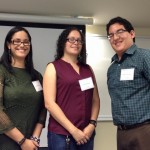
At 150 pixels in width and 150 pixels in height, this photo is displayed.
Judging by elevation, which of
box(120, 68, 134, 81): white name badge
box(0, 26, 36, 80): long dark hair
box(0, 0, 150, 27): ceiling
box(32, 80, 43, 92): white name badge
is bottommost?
box(32, 80, 43, 92): white name badge

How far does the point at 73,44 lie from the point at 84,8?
1594mm

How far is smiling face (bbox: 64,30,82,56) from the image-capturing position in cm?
200

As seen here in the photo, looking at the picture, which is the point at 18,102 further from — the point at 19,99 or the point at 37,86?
the point at 37,86

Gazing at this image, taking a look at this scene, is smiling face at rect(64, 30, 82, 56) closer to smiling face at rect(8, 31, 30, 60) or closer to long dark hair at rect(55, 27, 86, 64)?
long dark hair at rect(55, 27, 86, 64)

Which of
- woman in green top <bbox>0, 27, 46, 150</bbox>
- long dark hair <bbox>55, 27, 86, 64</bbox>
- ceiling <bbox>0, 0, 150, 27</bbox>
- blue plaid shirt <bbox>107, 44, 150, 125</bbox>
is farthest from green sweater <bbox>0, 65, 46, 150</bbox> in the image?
ceiling <bbox>0, 0, 150, 27</bbox>

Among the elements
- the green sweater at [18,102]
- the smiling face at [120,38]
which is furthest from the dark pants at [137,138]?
the green sweater at [18,102]

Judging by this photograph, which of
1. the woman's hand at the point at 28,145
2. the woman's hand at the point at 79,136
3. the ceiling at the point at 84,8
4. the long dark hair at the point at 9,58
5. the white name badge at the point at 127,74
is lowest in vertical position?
the woman's hand at the point at 28,145

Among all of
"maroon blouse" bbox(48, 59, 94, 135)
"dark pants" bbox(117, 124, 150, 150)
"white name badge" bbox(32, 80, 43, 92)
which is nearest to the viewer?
"dark pants" bbox(117, 124, 150, 150)

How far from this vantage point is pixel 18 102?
1.90 meters

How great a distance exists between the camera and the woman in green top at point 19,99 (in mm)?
1880

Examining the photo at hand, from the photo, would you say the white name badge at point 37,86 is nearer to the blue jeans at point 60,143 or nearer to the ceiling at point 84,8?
the blue jeans at point 60,143

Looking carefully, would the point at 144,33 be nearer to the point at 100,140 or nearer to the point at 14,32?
the point at 100,140

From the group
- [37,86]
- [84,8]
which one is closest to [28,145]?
[37,86]

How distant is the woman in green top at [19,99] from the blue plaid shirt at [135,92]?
59 centimetres
